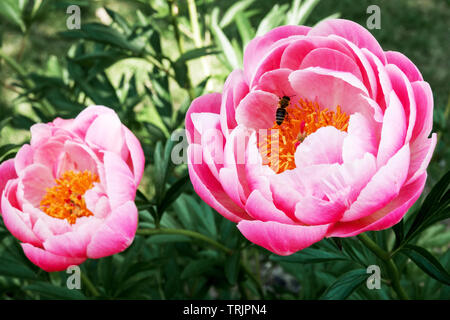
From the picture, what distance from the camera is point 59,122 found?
75cm

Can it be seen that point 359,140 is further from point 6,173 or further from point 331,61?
point 6,173

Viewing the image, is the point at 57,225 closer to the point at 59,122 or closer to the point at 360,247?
the point at 59,122

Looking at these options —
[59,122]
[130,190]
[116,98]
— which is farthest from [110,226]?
[116,98]

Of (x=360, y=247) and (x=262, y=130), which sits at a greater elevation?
(x=262, y=130)

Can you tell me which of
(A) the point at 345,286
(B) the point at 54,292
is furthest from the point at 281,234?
(B) the point at 54,292

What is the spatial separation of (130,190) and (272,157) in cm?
18

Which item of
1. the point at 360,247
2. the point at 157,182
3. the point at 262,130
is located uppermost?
the point at 262,130

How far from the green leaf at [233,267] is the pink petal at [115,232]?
342mm

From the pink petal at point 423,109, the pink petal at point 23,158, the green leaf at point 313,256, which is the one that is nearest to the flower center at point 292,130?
the pink petal at point 423,109

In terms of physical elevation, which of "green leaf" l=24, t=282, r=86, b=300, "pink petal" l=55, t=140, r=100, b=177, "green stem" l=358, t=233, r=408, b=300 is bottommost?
"green leaf" l=24, t=282, r=86, b=300

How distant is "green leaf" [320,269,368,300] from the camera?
0.72 meters

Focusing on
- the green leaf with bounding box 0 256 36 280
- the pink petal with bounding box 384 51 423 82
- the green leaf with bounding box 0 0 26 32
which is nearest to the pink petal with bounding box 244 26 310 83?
the pink petal with bounding box 384 51 423 82

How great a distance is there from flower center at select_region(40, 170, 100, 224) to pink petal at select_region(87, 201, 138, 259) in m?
0.11

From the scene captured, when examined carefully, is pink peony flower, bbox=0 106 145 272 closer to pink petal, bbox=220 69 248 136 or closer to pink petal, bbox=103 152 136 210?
pink petal, bbox=103 152 136 210
